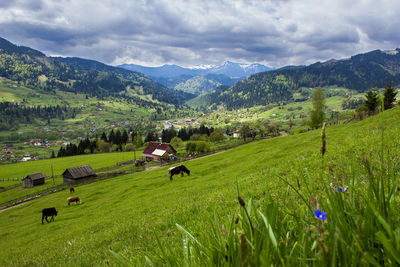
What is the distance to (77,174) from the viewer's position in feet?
230

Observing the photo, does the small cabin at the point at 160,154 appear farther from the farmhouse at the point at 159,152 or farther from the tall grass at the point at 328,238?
the tall grass at the point at 328,238

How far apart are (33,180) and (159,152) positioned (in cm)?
4493

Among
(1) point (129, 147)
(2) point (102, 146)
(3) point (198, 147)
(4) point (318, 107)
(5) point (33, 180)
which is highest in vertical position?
(4) point (318, 107)

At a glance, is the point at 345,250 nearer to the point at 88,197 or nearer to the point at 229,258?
the point at 229,258

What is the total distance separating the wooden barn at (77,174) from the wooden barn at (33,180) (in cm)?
1171

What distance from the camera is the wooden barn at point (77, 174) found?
69.7 metres

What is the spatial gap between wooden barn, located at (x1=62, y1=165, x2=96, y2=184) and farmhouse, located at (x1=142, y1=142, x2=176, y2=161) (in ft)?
91.3

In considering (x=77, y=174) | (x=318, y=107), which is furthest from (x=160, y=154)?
(x=318, y=107)

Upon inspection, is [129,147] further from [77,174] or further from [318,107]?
[318,107]

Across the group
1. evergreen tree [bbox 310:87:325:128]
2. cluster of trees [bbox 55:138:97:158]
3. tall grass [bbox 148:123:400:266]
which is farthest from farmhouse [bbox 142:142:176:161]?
tall grass [bbox 148:123:400:266]

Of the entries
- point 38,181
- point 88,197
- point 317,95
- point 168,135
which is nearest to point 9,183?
point 38,181

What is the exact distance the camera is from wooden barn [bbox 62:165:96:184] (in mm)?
69688

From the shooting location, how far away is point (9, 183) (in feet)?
281

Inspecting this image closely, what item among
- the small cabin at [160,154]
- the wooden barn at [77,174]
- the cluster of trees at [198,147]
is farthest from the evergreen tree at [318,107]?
the wooden barn at [77,174]
